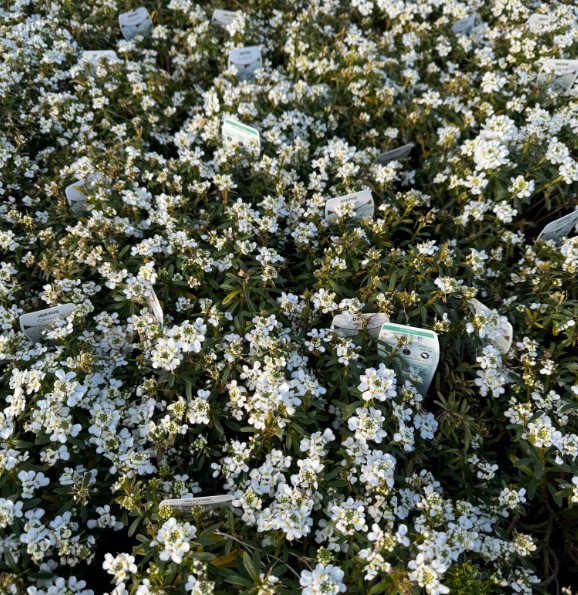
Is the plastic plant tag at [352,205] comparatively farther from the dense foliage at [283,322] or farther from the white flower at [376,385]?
the white flower at [376,385]

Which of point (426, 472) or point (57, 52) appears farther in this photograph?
point (57, 52)

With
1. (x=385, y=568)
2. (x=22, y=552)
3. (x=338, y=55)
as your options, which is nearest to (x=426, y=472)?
(x=385, y=568)

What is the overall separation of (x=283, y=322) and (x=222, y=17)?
13.9 feet

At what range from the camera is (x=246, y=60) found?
5.34 meters

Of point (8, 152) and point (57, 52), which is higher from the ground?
point (57, 52)

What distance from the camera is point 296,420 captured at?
9.48 ft

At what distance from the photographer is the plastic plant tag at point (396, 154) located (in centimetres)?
459

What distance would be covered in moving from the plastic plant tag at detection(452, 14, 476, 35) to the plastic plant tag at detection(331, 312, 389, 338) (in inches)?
174

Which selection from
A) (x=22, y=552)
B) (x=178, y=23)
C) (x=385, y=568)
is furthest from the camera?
(x=178, y=23)

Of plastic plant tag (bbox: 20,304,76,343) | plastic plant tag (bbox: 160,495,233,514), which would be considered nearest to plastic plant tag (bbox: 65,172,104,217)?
plastic plant tag (bbox: 20,304,76,343)

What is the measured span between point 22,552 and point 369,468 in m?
1.75

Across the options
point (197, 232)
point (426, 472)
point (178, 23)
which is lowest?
point (426, 472)

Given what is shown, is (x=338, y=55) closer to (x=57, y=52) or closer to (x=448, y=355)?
(x=57, y=52)

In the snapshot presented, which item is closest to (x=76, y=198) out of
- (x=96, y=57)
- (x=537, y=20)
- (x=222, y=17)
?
(x=96, y=57)
